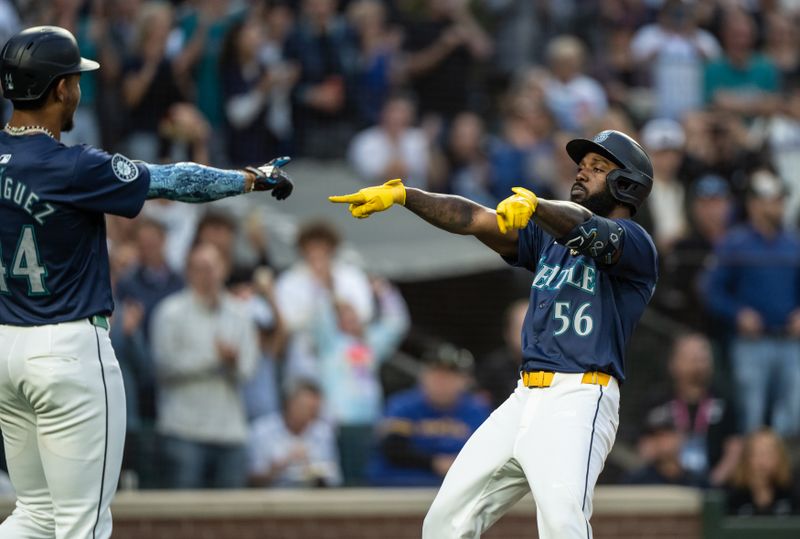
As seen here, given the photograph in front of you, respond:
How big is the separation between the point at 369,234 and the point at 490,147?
4.21 ft

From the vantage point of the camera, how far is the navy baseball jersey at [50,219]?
191 inches

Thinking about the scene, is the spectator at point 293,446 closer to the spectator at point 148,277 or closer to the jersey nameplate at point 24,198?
the spectator at point 148,277

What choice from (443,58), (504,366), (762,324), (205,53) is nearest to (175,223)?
(205,53)

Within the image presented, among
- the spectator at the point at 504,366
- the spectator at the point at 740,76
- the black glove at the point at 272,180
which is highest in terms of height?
the spectator at the point at 740,76

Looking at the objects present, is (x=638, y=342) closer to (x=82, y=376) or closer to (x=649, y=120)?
(x=649, y=120)

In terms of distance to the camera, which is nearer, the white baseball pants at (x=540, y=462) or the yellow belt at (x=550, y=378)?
the white baseball pants at (x=540, y=462)

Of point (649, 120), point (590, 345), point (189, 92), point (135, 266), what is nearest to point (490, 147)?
point (649, 120)

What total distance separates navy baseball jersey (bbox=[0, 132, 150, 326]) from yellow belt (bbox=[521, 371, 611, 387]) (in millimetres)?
1656

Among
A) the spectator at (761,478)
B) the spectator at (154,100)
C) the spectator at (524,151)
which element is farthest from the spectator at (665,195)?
the spectator at (154,100)

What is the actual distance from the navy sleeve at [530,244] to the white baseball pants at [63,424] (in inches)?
67.4

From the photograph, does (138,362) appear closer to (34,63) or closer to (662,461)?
(662,461)

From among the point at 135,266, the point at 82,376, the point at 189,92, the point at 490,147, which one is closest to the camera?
the point at 82,376

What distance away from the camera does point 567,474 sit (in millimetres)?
5086

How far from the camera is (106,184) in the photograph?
4895mm
